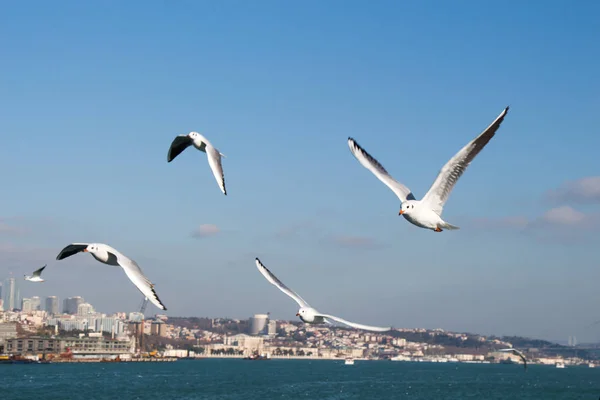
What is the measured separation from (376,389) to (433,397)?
8813mm

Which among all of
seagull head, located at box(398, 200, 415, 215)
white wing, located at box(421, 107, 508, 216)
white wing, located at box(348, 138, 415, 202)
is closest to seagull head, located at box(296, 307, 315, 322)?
white wing, located at box(348, 138, 415, 202)

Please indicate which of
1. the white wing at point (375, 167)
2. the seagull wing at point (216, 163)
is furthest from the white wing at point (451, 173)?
the seagull wing at point (216, 163)

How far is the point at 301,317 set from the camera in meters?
11.1

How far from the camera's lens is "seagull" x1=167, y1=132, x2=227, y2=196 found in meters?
9.85

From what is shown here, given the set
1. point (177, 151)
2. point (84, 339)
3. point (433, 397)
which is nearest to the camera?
point (177, 151)

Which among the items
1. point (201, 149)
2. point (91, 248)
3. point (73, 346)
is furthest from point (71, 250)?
point (73, 346)

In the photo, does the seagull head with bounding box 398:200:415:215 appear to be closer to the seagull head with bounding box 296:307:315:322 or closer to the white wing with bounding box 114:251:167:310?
the seagull head with bounding box 296:307:315:322

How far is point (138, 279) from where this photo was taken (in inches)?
295

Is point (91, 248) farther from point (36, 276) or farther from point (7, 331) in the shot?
point (7, 331)

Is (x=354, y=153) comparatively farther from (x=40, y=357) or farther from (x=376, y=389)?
(x=40, y=357)

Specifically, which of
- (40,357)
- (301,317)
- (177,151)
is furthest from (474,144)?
(40,357)

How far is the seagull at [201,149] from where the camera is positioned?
9.85 meters

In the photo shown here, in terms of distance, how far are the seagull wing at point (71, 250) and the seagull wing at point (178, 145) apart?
9.25ft

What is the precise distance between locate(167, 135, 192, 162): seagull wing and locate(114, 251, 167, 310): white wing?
310 cm
